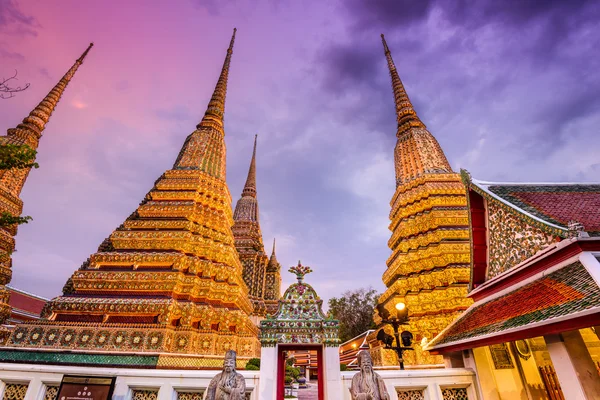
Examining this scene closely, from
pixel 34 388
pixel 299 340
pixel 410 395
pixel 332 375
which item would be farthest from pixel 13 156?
pixel 410 395

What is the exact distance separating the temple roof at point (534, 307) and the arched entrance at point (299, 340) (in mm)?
2865

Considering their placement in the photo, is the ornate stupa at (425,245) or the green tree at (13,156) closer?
the green tree at (13,156)

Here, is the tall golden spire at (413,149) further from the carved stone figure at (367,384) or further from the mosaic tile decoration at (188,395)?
the mosaic tile decoration at (188,395)

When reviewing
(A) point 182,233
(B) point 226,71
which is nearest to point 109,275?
(A) point 182,233

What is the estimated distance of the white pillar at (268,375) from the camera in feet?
18.0

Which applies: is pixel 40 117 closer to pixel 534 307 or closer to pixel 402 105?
pixel 402 105

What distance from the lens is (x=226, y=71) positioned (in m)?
31.2

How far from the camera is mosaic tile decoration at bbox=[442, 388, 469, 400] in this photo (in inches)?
231

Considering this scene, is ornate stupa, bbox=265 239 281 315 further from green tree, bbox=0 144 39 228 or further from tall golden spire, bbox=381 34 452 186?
green tree, bbox=0 144 39 228

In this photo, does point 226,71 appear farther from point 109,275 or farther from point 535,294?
point 535,294

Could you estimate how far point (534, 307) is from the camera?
5.12m

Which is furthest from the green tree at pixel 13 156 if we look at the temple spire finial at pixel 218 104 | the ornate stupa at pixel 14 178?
the temple spire finial at pixel 218 104

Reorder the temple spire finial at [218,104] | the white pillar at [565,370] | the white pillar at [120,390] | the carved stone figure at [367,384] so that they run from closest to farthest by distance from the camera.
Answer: the white pillar at [565,370] → the carved stone figure at [367,384] → the white pillar at [120,390] → the temple spire finial at [218,104]

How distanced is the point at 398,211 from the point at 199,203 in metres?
12.9
